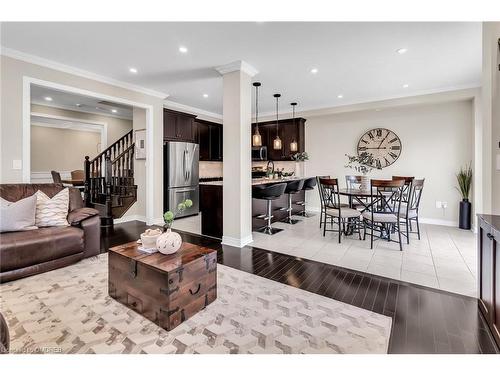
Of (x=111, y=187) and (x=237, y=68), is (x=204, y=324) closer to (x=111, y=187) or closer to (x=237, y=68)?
(x=237, y=68)

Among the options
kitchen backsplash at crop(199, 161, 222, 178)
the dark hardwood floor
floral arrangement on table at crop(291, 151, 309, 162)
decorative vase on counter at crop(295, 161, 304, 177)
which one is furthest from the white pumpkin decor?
kitchen backsplash at crop(199, 161, 222, 178)

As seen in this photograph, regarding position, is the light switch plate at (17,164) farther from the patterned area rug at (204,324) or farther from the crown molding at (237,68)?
the crown molding at (237,68)

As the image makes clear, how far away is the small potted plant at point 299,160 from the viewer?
21.8 feet

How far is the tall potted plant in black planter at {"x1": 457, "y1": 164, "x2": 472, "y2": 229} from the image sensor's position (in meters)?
4.80

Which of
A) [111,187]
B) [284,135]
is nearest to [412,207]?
[284,135]

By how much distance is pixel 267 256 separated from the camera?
134 inches

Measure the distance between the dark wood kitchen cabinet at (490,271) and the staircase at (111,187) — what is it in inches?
212

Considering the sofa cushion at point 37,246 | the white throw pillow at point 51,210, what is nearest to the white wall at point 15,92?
the white throw pillow at point 51,210

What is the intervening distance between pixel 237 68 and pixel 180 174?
3.01 metres

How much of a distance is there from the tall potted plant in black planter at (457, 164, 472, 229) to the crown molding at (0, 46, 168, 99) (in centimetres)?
629

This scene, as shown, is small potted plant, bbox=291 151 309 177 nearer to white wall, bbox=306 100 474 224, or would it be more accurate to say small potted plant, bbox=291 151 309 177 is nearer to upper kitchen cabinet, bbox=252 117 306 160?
upper kitchen cabinet, bbox=252 117 306 160

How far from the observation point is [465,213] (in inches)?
189
